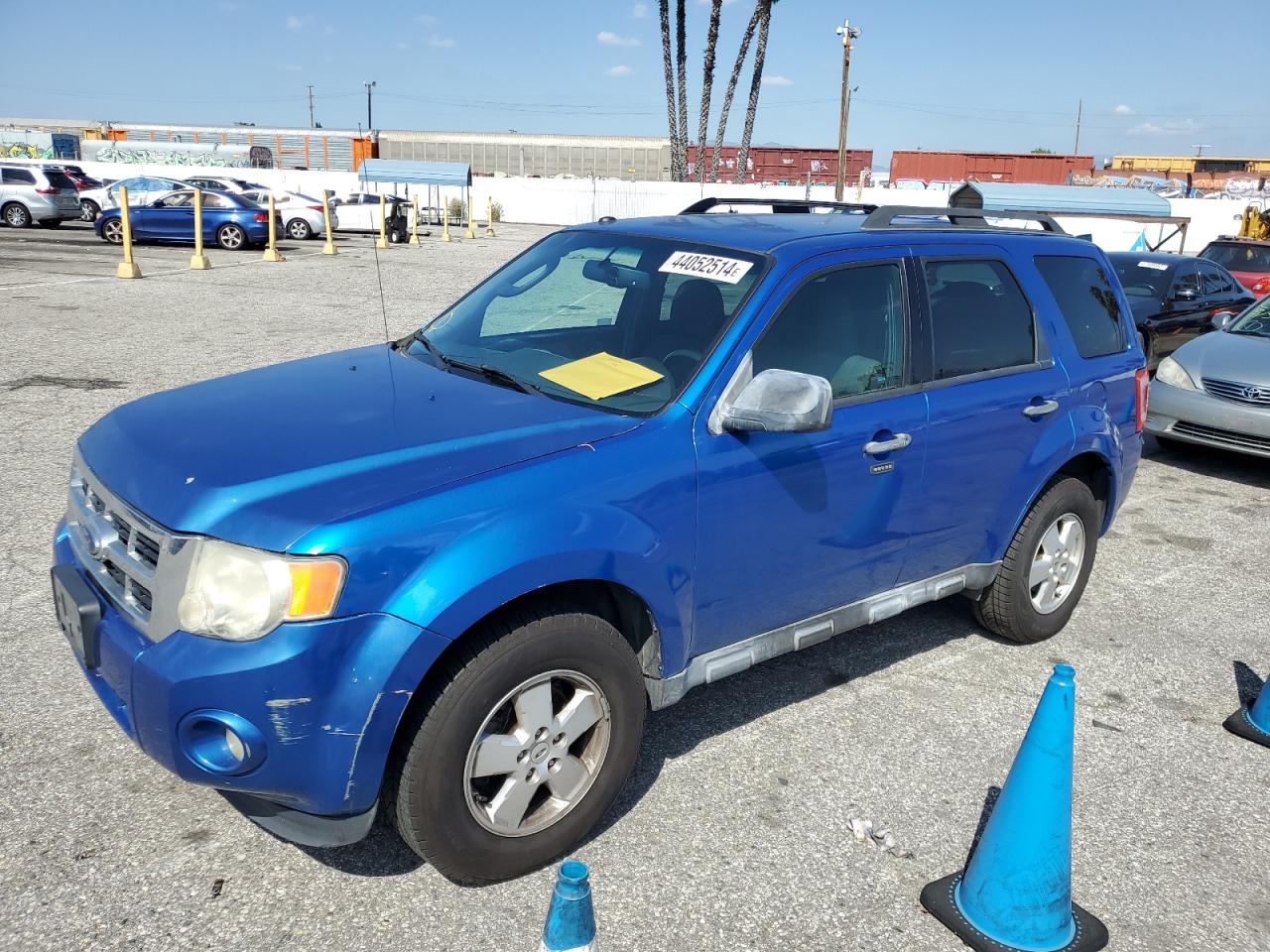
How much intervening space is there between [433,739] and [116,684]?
852mm

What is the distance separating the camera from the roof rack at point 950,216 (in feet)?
13.4

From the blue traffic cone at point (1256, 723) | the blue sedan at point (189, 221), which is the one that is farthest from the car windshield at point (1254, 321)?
the blue sedan at point (189, 221)

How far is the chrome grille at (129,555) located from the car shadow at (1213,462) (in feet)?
26.0

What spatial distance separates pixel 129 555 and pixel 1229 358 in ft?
27.1


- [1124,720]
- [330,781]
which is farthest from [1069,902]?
[330,781]

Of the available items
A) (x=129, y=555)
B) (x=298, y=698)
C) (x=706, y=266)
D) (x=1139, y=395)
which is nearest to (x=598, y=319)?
(x=706, y=266)

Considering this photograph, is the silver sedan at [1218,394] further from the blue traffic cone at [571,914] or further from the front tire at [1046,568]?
the blue traffic cone at [571,914]

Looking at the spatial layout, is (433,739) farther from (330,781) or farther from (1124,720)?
(1124,720)

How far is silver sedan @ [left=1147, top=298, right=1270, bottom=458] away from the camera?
25.4ft

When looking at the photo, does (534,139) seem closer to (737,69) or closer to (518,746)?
(737,69)

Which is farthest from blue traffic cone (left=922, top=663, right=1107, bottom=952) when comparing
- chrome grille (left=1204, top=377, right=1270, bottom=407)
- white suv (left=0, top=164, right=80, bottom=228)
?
white suv (left=0, top=164, right=80, bottom=228)

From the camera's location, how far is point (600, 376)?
3367mm

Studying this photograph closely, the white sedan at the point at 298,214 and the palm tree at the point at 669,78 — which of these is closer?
the white sedan at the point at 298,214

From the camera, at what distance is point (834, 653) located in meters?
4.52
